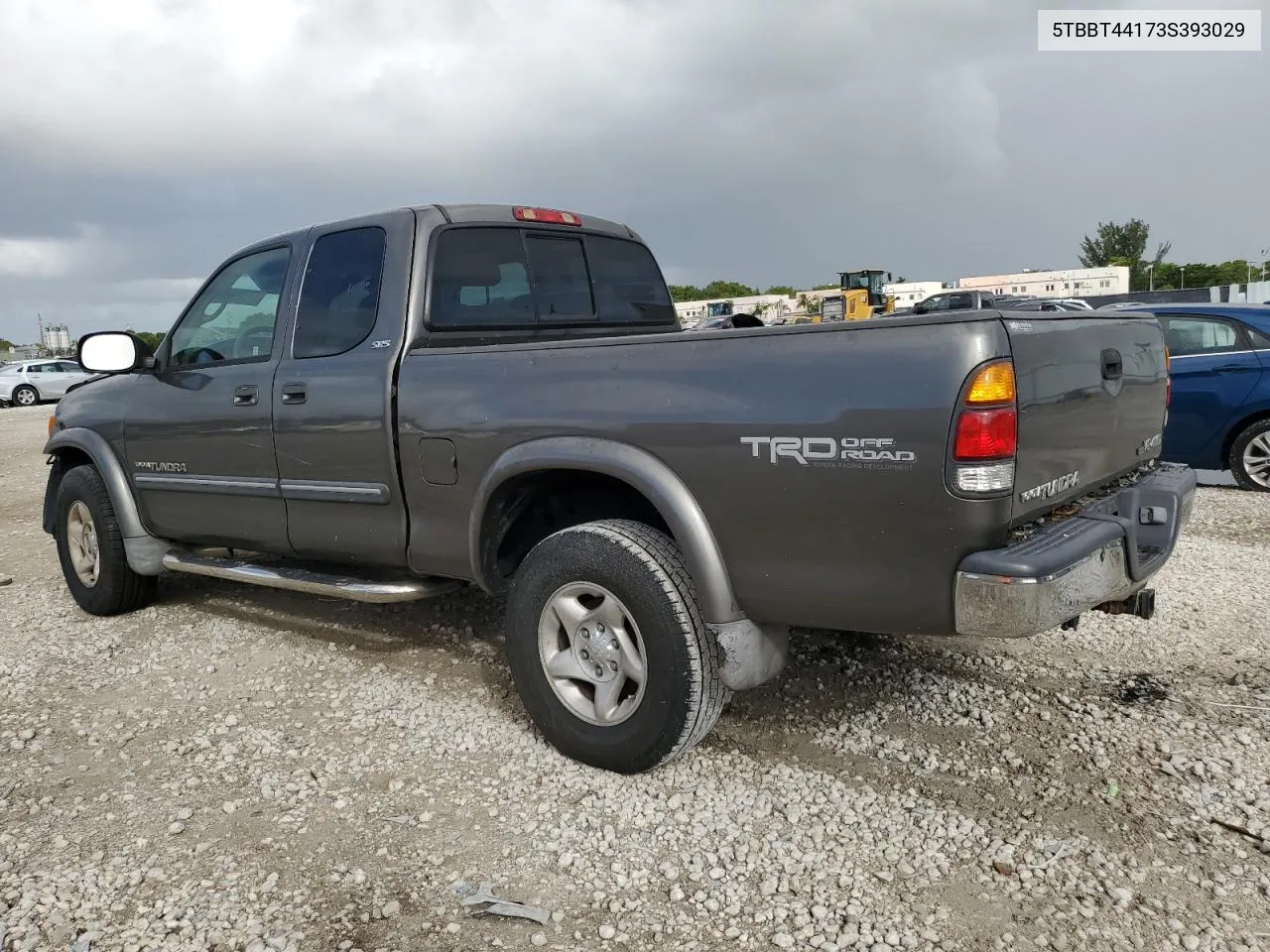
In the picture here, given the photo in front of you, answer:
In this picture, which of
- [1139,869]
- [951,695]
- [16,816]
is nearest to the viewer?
[1139,869]

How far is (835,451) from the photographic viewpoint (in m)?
2.54

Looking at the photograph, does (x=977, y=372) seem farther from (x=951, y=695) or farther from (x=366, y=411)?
(x=366, y=411)

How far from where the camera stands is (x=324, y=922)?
2.46 m

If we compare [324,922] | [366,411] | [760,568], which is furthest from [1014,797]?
[366,411]

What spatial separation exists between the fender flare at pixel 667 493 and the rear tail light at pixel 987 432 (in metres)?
0.78

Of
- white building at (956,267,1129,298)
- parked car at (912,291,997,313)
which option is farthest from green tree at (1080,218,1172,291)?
parked car at (912,291,997,313)

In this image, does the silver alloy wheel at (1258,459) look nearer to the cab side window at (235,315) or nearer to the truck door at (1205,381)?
the truck door at (1205,381)

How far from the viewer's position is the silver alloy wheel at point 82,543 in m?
5.21

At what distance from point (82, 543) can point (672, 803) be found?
4.04m

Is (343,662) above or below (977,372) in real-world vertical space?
below

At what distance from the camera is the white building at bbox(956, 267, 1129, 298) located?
62.8 metres

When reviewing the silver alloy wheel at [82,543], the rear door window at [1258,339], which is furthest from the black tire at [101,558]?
the rear door window at [1258,339]

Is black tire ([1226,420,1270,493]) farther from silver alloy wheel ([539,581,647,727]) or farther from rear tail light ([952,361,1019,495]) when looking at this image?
silver alloy wheel ([539,581,647,727])

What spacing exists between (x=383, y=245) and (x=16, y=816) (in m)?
2.44
